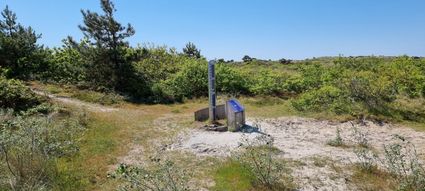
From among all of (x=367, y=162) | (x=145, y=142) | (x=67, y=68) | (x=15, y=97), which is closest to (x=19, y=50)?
(x=67, y=68)

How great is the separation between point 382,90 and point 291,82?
568 centimetres

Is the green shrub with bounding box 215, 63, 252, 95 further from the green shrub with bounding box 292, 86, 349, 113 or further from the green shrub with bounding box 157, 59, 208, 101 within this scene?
the green shrub with bounding box 292, 86, 349, 113

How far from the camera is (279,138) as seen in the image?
10.5m

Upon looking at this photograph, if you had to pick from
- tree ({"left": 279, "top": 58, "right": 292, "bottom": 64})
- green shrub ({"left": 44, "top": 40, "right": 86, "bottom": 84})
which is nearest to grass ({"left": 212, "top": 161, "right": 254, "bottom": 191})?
green shrub ({"left": 44, "top": 40, "right": 86, "bottom": 84})

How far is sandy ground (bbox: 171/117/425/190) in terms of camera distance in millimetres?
7527

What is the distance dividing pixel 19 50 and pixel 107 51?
19.6ft

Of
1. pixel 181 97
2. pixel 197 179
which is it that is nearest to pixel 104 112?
pixel 181 97

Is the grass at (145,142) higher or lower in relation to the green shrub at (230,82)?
lower

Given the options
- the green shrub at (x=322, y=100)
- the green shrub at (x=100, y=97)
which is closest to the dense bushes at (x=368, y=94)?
the green shrub at (x=322, y=100)

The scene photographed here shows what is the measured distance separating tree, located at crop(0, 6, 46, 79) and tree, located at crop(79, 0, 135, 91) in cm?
448

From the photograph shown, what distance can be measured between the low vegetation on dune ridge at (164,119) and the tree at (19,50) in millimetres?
55

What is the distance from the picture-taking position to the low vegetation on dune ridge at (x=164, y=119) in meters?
7.13

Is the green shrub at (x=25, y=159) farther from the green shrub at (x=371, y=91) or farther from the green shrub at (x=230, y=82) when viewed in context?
the green shrub at (x=230, y=82)

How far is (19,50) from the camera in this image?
848 inches
